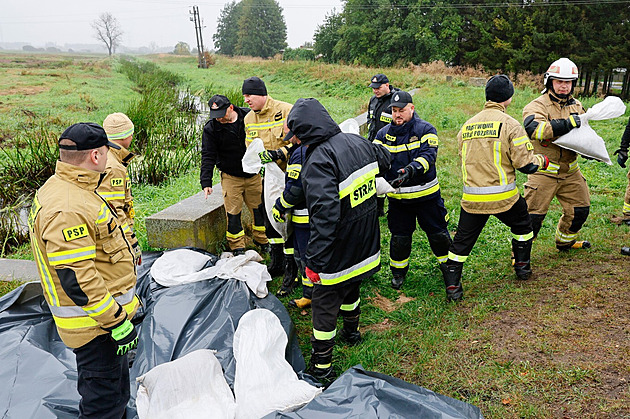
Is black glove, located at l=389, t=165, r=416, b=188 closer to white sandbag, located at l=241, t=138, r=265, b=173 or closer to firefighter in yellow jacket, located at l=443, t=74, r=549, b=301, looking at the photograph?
firefighter in yellow jacket, located at l=443, t=74, r=549, b=301

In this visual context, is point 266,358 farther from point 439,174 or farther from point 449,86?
point 449,86

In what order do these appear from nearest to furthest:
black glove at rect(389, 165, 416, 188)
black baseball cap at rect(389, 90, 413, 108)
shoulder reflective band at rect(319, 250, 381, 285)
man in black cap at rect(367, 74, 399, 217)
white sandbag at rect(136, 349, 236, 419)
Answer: white sandbag at rect(136, 349, 236, 419) < shoulder reflective band at rect(319, 250, 381, 285) < black glove at rect(389, 165, 416, 188) < black baseball cap at rect(389, 90, 413, 108) < man in black cap at rect(367, 74, 399, 217)

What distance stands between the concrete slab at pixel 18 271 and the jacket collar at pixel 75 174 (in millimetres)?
2386

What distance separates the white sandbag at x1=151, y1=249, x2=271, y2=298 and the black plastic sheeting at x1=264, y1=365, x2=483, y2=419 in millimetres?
1431

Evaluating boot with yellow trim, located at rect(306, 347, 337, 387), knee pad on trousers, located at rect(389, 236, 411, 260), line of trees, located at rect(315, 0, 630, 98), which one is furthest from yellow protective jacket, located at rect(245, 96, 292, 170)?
line of trees, located at rect(315, 0, 630, 98)

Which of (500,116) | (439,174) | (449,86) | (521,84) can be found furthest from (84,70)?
(500,116)

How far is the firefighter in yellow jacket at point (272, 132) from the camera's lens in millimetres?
4609

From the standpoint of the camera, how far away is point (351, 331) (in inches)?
147

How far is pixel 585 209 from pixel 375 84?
9.73 feet

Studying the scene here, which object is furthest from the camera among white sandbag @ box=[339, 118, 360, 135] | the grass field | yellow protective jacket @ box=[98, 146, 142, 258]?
white sandbag @ box=[339, 118, 360, 135]

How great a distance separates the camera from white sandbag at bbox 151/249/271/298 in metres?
3.90

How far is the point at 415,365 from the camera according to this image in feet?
10.9

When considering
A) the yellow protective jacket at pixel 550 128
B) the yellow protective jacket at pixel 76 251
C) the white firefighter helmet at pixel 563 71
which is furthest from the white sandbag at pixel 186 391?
the white firefighter helmet at pixel 563 71

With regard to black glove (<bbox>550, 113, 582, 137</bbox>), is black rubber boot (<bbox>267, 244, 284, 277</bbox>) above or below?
below
